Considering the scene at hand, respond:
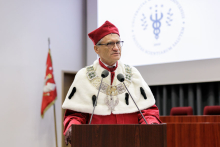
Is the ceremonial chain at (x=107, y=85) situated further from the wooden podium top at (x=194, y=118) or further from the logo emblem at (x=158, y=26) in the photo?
the logo emblem at (x=158, y=26)

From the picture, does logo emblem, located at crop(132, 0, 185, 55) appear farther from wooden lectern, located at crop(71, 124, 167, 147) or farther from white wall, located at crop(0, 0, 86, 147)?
wooden lectern, located at crop(71, 124, 167, 147)

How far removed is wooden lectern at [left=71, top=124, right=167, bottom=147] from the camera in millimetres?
1656

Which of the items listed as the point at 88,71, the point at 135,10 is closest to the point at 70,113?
the point at 88,71

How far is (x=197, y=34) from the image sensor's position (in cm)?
454

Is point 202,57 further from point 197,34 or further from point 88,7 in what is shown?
point 88,7

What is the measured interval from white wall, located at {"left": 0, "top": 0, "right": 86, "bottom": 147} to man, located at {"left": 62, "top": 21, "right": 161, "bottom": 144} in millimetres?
2885

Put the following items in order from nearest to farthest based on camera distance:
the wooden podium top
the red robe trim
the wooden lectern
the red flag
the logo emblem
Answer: the wooden lectern, the red robe trim, the wooden podium top, the logo emblem, the red flag

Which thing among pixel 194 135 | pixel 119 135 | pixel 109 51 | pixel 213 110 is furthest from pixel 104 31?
pixel 213 110

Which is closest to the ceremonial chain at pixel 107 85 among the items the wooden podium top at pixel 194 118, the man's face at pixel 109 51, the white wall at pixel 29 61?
the man's face at pixel 109 51

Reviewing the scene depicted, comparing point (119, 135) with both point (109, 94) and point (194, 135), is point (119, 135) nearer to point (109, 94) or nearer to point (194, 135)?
point (109, 94)

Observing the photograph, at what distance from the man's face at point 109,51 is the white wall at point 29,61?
2.97 meters

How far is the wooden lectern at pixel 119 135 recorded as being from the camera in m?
1.66

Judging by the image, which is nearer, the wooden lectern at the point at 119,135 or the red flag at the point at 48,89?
the wooden lectern at the point at 119,135

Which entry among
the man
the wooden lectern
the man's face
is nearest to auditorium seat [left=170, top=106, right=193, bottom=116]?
the man
